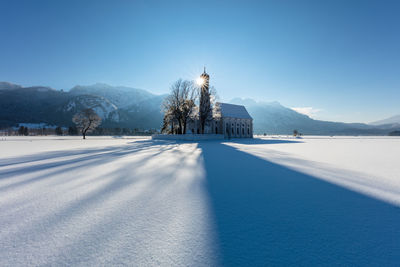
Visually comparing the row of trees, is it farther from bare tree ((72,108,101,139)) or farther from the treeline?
the treeline

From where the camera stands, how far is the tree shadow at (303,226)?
1.89m

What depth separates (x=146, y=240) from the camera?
7.02ft

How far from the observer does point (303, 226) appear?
2.52 metres

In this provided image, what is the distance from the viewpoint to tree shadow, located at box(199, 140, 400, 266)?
1.89 m

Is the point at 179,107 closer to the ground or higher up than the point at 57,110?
closer to the ground

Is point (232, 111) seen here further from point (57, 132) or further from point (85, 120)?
point (57, 132)

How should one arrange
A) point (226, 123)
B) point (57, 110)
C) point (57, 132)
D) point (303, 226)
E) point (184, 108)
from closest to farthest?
1. point (303, 226)
2. point (184, 108)
3. point (226, 123)
4. point (57, 132)
5. point (57, 110)

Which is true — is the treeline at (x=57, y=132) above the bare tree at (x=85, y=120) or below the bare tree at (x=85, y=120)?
below

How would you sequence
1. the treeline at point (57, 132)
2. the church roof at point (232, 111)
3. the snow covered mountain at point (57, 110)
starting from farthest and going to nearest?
1. the snow covered mountain at point (57, 110)
2. the treeline at point (57, 132)
3. the church roof at point (232, 111)

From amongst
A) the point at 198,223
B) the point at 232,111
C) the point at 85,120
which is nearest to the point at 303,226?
the point at 198,223

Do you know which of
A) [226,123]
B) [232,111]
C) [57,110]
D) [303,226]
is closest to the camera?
[303,226]

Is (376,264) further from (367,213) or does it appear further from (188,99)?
(188,99)

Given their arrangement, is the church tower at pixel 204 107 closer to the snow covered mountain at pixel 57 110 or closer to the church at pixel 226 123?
the church at pixel 226 123

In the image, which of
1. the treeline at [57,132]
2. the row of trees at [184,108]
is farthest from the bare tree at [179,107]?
the treeline at [57,132]
